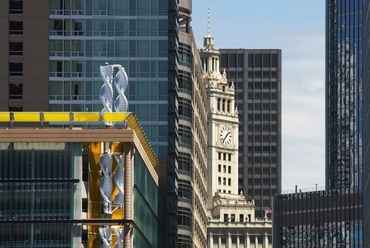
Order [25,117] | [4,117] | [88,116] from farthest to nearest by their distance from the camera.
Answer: [25,117] < [4,117] < [88,116]

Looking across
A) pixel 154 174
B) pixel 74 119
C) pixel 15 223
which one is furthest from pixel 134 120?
pixel 154 174

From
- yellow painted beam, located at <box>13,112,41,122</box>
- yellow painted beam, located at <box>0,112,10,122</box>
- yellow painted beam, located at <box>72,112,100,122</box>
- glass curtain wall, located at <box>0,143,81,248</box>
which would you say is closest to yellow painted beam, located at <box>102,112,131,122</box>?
yellow painted beam, located at <box>72,112,100,122</box>

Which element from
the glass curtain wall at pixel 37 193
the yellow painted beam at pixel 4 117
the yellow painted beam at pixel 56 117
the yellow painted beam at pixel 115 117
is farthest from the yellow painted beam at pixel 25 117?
the yellow painted beam at pixel 115 117

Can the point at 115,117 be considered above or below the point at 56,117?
below

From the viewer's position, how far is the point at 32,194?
470ft

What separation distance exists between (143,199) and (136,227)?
9.55 metres

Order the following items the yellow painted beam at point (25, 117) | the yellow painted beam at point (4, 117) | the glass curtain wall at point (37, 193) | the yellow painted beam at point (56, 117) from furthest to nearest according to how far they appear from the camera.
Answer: the yellow painted beam at point (25, 117) < the yellow painted beam at point (56, 117) < the yellow painted beam at point (4, 117) < the glass curtain wall at point (37, 193)

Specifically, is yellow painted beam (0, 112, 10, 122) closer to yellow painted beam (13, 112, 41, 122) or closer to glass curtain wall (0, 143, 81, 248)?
yellow painted beam (13, 112, 41, 122)

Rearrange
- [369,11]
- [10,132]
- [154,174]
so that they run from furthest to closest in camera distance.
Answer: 1. [154,174]
2. [369,11]
3. [10,132]

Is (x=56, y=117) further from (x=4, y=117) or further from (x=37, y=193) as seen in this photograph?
(x=37, y=193)

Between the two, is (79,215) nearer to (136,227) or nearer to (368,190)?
(136,227)

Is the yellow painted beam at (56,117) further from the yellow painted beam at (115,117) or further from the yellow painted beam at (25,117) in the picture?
the yellow painted beam at (115,117)

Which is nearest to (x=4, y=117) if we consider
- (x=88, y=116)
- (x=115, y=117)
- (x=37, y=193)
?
(x=88, y=116)

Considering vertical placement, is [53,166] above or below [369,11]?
below
